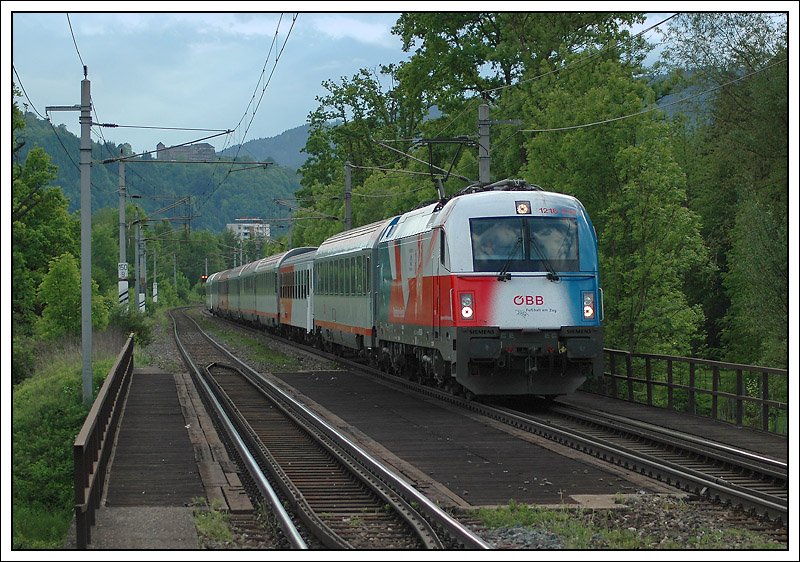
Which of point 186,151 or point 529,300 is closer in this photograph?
point 529,300

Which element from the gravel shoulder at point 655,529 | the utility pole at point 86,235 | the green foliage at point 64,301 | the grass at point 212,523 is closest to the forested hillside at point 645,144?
the utility pole at point 86,235

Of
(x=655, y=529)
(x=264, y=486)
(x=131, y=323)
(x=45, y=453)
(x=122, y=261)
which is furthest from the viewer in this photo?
(x=131, y=323)

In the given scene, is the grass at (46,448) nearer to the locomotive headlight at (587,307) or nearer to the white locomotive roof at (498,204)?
the white locomotive roof at (498,204)

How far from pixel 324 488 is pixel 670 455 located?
436 cm

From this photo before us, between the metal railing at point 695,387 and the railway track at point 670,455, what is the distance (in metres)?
1.36

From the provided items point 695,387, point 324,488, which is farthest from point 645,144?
point 324,488

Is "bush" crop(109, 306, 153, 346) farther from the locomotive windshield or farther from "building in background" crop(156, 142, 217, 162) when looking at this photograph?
the locomotive windshield

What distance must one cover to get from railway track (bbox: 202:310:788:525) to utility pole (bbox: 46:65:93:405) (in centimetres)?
661

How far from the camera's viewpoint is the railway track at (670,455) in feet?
36.4

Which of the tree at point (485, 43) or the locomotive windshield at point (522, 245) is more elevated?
the tree at point (485, 43)

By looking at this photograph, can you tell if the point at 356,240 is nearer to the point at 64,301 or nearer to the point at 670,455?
the point at 64,301

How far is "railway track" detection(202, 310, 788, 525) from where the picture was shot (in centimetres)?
1109

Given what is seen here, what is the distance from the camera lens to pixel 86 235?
20578mm

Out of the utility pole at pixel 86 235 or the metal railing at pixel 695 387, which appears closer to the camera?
the metal railing at pixel 695 387
